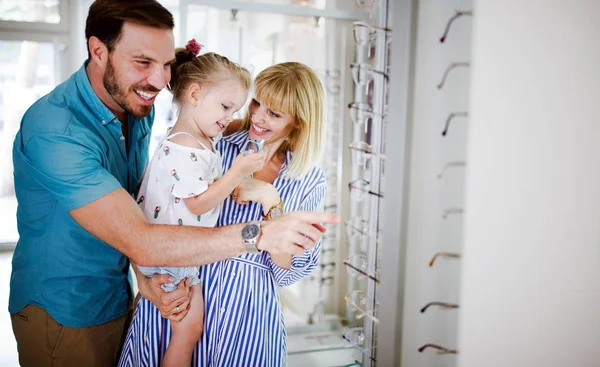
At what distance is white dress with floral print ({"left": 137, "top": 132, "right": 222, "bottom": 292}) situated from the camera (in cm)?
131

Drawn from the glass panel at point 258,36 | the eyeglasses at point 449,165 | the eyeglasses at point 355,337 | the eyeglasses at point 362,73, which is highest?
the glass panel at point 258,36

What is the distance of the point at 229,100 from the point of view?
1389 mm

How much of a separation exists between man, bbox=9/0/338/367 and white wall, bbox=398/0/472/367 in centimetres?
20

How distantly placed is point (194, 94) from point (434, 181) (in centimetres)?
67

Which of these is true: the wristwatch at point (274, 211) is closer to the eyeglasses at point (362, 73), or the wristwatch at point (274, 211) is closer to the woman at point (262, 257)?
the woman at point (262, 257)

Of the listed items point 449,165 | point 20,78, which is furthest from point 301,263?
point 20,78

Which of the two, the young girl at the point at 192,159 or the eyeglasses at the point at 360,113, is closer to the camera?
the young girl at the point at 192,159

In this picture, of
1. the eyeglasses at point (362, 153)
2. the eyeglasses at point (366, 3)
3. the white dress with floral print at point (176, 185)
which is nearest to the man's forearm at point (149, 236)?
the white dress with floral print at point (176, 185)

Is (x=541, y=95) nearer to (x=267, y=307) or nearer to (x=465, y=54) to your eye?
(x=465, y=54)

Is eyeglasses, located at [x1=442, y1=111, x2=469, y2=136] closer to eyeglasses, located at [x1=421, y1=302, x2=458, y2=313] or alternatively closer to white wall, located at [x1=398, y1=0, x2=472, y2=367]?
white wall, located at [x1=398, y1=0, x2=472, y2=367]

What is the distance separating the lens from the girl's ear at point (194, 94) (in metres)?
1.39

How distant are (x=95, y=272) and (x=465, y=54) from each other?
3.59 feet

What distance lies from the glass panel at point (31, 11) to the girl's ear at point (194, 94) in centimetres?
295

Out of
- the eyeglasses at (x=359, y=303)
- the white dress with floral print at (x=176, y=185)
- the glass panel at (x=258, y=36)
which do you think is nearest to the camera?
the white dress with floral print at (x=176, y=185)
